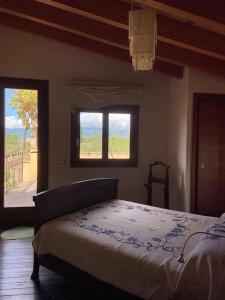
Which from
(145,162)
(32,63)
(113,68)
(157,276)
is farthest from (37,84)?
(157,276)

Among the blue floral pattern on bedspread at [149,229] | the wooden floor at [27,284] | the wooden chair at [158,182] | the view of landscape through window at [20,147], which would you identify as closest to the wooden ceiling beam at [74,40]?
the view of landscape through window at [20,147]

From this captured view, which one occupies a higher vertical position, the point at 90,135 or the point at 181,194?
the point at 90,135

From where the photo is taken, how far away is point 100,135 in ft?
15.3

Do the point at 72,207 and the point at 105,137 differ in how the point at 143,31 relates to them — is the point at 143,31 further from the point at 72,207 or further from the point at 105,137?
the point at 105,137

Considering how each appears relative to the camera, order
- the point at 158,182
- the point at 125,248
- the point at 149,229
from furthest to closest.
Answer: the point at 158,182
the point at 149,229
the point at 125,248

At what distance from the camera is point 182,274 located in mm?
1779

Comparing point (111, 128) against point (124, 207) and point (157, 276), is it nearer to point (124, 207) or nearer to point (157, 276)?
point (124, 207)

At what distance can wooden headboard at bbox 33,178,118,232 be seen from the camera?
2.66m

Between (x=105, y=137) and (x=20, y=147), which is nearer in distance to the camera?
(x=20, y=147)

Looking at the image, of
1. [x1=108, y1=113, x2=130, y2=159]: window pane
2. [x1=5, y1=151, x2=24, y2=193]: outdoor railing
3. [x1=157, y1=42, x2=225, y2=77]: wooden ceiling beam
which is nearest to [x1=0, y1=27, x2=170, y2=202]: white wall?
[x1=108, y1=113, x2=130, y2=159]: window pane

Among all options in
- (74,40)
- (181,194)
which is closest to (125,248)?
(181,194)

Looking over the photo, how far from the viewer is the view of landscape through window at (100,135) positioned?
4.60 metres

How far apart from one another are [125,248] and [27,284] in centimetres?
112

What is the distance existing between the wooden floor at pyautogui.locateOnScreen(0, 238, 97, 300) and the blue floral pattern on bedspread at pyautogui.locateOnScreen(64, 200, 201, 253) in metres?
0.58
